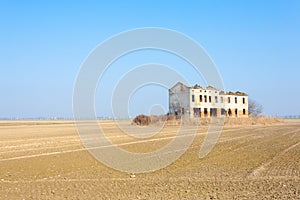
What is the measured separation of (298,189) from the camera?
1100 cm

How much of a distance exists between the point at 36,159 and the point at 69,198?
36.2 ft

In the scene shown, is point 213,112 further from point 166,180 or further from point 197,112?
point 166,180

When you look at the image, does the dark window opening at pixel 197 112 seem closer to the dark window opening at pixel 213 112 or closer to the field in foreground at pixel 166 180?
the dark window opening at pixel 213 112

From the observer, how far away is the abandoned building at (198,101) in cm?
7475

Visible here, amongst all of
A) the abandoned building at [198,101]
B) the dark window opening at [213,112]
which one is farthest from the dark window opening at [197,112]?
the dark window opening at [213,112]

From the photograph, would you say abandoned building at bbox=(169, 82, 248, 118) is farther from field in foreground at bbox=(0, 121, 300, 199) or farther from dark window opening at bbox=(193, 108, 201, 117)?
field in foreground at bbox=(0, 121, 300, 199)

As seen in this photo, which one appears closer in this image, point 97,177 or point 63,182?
point 63,182

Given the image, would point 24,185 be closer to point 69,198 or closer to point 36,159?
point 69,198

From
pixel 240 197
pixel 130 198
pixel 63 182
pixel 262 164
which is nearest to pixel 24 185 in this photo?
pixel 63 182

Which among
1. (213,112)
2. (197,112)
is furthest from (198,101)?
(213,112)

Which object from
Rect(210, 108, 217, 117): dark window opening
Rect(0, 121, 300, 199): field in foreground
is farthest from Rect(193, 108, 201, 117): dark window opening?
Rect(0, 121, 300, 199): field in foreground

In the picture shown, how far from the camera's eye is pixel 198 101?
250 feet

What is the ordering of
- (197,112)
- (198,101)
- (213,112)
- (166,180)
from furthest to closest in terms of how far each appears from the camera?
(213,112) < (198,101) < (197,112) < (166,180)

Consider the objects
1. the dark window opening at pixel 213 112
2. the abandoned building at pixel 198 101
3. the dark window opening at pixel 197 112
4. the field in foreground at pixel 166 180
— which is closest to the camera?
the field in foreground at pixel 166 180
